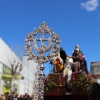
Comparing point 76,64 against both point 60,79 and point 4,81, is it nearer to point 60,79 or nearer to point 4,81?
point 60,79

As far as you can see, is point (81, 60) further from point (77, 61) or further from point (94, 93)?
point (94, 93)

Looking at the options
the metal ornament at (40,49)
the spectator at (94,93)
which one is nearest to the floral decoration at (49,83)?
the metal ornament at (40,49)

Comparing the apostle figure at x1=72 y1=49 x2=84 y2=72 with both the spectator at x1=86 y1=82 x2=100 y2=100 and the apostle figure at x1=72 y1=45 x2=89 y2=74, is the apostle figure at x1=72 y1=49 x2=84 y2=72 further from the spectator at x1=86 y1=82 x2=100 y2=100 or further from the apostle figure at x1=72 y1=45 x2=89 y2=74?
the spectator at x1=86 y1=82 x2=100 y2=100

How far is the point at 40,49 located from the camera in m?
8.58

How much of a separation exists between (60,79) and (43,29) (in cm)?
190

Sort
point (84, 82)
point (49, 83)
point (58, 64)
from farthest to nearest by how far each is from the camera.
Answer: point (58, 64)
point (49, 83)
point (84, 82)

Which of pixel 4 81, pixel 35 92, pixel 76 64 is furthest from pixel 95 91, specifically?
pixel 4 81

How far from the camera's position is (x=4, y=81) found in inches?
1106

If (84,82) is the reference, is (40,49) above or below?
above

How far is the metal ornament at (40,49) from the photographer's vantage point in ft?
26.0

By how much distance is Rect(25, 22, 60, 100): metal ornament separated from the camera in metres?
7.92

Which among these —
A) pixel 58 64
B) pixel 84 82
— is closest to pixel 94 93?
pixel 84 82

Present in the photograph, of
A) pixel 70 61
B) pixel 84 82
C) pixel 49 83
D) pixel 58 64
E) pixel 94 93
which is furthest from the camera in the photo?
pixel 58 64

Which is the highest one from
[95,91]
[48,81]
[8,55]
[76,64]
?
[8,55]
